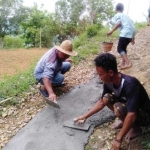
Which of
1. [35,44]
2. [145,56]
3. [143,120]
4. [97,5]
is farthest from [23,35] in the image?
[143,120]

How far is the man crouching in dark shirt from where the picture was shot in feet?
7.36

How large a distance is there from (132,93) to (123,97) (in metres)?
0.23

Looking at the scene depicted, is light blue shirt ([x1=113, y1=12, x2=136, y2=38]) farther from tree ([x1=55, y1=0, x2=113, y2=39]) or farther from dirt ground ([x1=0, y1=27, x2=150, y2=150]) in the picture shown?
tree ([x1=55, y1=0, x2=113, y2=39])

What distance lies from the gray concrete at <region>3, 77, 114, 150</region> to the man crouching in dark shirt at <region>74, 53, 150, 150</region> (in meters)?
A: 0.47

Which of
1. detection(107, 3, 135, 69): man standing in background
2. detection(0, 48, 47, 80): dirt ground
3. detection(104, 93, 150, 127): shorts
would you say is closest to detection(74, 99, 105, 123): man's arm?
detection(104, 93, 150, 127): shorts

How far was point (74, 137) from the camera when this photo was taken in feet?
9.32

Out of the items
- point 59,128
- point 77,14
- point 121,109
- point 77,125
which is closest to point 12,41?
point 77,14

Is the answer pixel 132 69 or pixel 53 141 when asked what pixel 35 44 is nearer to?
pixel 132 69

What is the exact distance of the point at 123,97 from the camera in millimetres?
2467

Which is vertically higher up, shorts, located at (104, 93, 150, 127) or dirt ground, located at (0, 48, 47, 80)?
shorts, located at (104, 93, 150, 127)

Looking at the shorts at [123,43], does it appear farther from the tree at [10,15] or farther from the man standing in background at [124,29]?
the tree at [10,15]

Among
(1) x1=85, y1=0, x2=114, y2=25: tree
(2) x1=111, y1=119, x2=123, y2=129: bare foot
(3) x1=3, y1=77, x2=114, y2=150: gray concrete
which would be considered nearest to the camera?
(3) x1=3, y1=77, x2=114, y2=150: gray concrete

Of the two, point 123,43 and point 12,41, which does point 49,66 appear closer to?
point 123,43

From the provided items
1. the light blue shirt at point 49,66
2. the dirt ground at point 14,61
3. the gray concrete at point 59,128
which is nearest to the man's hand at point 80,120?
the gray concrete at point 59,128
